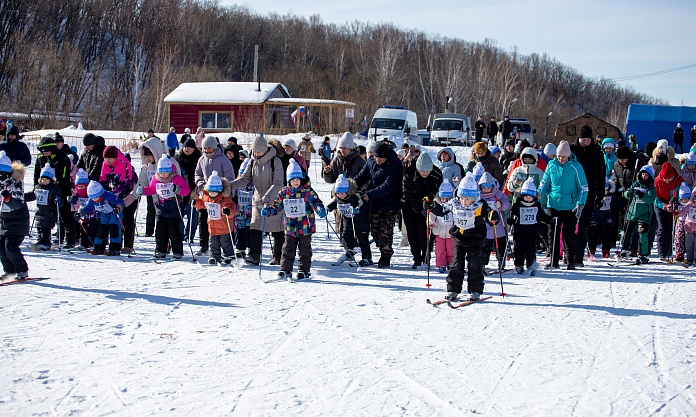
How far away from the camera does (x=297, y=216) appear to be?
896cm

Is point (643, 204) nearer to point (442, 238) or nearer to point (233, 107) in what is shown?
point (442, 238)

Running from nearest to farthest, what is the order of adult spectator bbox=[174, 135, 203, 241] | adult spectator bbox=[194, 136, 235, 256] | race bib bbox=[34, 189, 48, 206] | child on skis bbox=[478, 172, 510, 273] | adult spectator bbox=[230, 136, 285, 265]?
child on skis bbox=[478, 172, 510, 273] < adult spectator bbox=[230, 136, 285, 265] < adult spectator bbox=[194, 136, 235, 256] < race bib bbox=[34, 189, 48, 206] < adult spectator bbox=[174, 135, 203, 241]

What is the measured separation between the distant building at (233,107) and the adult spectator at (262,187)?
32.8m

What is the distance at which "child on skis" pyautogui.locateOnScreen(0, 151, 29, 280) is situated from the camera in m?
8.34

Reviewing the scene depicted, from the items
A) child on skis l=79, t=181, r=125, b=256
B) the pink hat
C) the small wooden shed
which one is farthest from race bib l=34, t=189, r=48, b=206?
the small wooden shed

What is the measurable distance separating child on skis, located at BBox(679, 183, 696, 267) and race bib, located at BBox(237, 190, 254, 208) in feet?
21.2

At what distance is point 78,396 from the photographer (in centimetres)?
478

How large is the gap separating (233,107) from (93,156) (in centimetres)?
3351

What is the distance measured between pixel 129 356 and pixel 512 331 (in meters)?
3.32

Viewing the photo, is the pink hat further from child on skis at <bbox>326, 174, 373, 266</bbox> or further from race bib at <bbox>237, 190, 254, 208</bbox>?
race bib at <bbox>237, 190, 254, 208</bbox>

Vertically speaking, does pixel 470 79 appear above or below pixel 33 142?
above

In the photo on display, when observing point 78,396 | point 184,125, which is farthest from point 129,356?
point 184,125

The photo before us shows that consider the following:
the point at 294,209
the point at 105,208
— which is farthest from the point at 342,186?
the point at 105,208

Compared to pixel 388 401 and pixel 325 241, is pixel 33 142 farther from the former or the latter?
pixel 388 401
